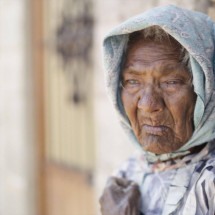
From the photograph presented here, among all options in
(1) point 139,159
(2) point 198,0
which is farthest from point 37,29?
(1) point 139,159

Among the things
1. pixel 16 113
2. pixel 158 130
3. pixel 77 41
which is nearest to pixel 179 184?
pixel 158 130

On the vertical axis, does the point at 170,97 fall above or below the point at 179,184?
above

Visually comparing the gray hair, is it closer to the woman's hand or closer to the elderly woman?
the elderly woman

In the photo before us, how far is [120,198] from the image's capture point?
1.92m

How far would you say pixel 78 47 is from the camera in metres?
4.13

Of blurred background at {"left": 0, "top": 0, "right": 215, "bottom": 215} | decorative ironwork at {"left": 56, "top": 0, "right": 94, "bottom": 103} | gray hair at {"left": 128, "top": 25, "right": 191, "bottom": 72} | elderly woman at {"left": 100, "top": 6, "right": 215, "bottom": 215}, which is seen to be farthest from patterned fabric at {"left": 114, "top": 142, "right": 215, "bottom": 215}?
decorative ironwork at {"left": 56, "top": 0, "right": 94, "bottom": 103}

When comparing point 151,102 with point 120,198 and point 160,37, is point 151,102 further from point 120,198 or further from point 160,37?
point 120,198

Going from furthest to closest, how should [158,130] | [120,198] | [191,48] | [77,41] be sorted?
1. [77,41]
2. [120,198]
3. [158,130]
4. [191,48]

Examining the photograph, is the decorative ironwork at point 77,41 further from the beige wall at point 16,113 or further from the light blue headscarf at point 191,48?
the light blue headscarf at point 191,48

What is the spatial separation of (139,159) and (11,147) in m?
3.20

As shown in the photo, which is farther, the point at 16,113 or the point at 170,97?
the point at 16,113

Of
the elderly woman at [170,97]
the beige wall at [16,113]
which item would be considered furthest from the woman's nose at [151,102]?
the beige wall at [16,113]

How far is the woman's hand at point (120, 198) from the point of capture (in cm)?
186

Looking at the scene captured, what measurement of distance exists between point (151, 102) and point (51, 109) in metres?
3.00
